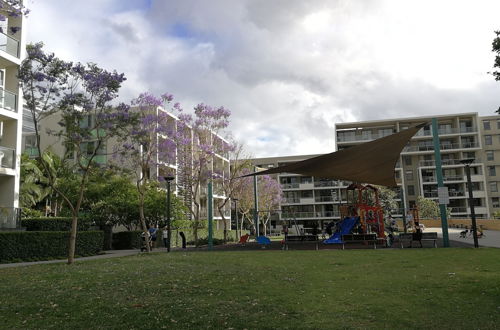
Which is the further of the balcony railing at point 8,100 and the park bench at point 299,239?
the park bench at point 299,239

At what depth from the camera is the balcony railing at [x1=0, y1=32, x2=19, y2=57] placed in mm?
19995

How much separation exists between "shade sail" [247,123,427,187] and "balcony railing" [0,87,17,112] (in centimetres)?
1205

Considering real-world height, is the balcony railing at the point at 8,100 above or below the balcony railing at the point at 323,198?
above

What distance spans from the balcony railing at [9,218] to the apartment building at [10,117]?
5.72 ft

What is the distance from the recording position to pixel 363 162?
16.6 m

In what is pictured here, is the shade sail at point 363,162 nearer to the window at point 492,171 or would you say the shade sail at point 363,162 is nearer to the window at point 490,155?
the window at point 492,171

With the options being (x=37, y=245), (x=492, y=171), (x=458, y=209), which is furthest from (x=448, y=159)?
(x=37, y=245)

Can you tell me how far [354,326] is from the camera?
5121 mm

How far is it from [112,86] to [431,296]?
1112 cm

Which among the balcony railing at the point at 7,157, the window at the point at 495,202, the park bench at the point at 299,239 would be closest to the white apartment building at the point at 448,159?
the window at the point at 495,202

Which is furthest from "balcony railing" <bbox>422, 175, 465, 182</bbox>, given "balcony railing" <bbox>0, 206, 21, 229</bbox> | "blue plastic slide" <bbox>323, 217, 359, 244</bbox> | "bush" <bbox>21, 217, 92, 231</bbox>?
"balcony railing" <bbox>0, 206, 21, 229</bbox>

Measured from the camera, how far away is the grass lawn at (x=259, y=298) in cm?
545

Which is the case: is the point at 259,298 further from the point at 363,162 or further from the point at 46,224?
the point at 46,224

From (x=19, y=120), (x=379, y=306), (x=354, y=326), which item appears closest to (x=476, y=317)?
(x=379, y=306)
